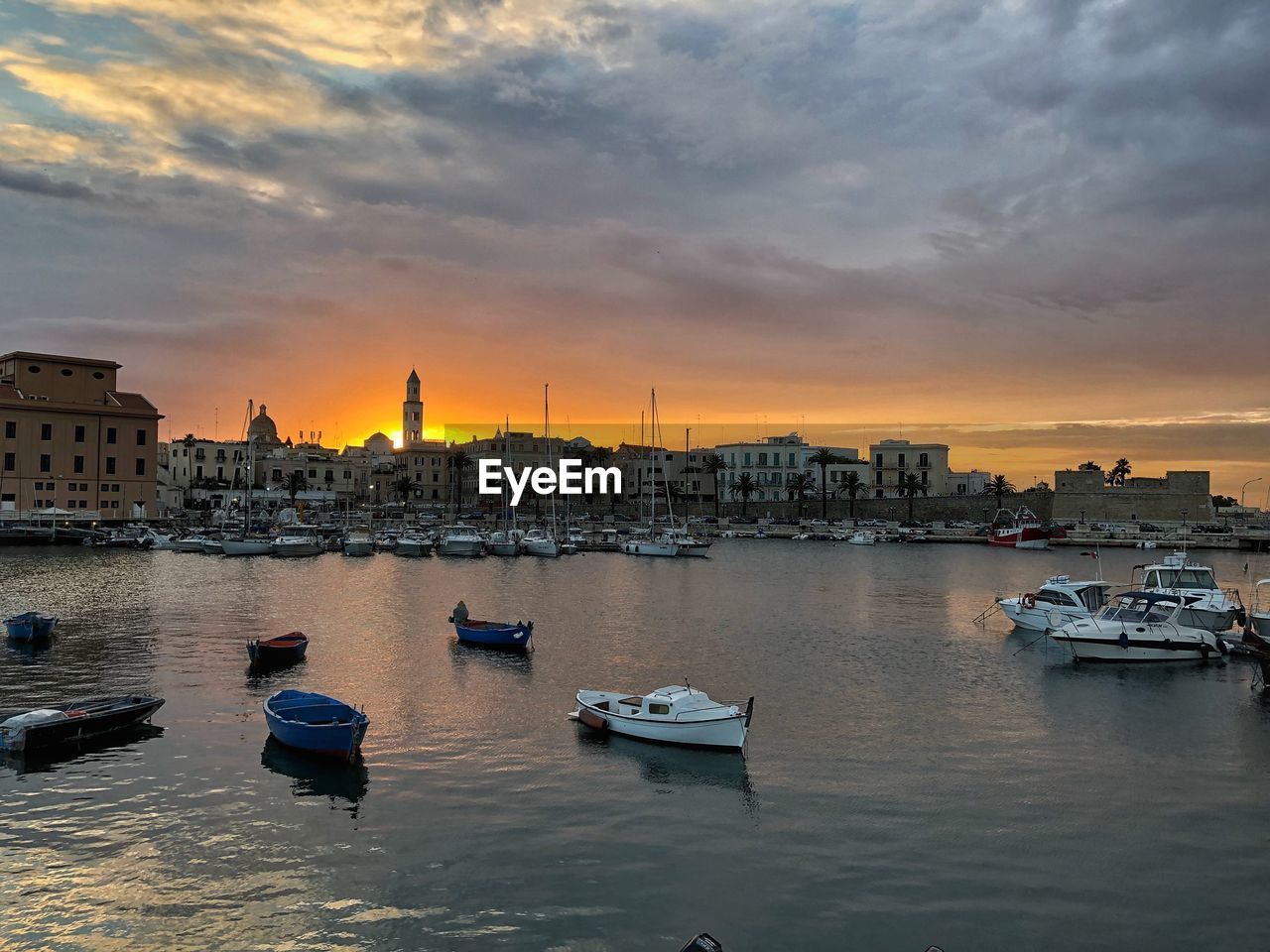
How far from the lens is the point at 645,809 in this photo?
2211cm

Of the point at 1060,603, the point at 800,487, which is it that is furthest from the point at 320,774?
the point at 800,487

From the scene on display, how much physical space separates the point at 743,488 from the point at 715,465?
6993mm

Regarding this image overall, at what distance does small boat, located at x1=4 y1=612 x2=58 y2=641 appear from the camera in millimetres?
41719

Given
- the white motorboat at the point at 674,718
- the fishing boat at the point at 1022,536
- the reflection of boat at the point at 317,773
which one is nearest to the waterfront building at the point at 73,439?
the reflection of boat at the point at 317,773

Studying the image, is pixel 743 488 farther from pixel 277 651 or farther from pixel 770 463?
pixel 277 651

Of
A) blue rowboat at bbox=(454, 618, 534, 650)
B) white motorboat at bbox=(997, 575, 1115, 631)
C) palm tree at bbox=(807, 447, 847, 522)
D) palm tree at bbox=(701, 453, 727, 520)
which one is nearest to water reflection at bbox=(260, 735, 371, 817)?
blue rowboat at bbox=(454, 618, 534, 650)

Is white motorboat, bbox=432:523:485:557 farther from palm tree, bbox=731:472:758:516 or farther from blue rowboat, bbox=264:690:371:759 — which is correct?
blue rowboat, bbox=264:690:371:759

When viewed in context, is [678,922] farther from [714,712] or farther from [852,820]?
[714,712]

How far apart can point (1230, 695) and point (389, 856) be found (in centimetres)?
3196

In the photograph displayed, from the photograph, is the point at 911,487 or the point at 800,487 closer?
the point at 911,487

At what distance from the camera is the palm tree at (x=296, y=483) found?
174812 mm

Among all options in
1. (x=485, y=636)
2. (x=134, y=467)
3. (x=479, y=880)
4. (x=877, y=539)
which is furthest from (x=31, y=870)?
(x=877, y=539)

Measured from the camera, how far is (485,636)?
43938 mm

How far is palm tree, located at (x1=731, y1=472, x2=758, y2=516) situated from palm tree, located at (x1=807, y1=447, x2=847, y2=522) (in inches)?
479
